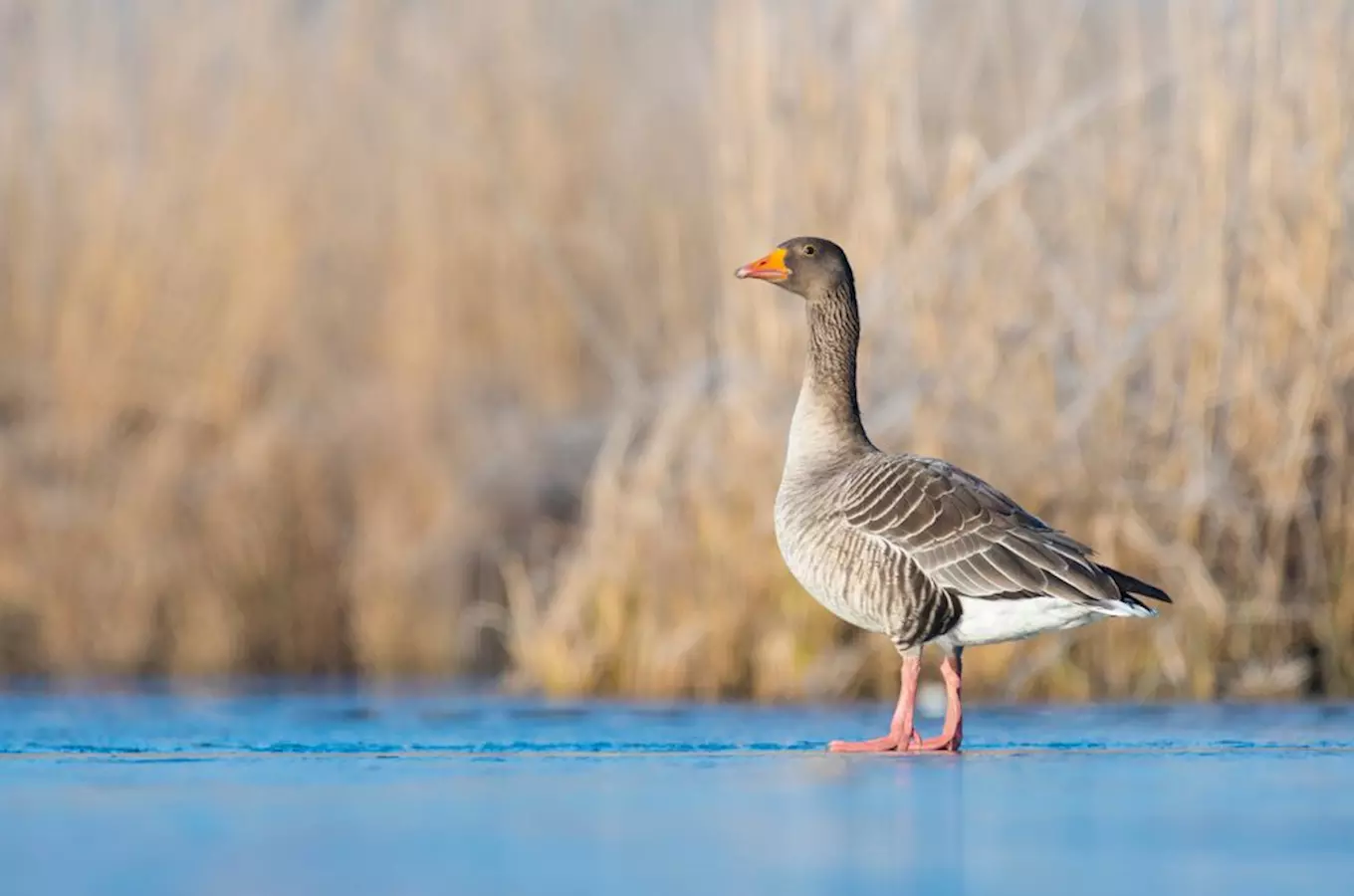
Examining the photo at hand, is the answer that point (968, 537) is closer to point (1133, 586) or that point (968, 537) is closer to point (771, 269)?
point (1133, 586)

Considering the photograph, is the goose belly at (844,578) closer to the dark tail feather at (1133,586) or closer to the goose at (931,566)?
the goose at (931,566)

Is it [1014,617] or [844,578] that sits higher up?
[844,578]

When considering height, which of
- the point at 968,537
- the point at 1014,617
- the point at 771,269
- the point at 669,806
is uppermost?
the point at 771,269

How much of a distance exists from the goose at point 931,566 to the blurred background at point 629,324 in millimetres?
2257

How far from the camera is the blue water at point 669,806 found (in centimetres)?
510

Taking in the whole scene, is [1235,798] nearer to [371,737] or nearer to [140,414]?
[371,737]

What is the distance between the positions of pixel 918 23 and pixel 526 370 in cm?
335

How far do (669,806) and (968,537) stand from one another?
99.3 inches

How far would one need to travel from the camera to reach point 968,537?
335 inches

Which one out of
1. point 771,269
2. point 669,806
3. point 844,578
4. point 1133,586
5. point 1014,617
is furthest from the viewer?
point 771,269

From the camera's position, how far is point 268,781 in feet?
23.0

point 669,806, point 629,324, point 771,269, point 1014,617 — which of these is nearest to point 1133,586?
point 1014,617

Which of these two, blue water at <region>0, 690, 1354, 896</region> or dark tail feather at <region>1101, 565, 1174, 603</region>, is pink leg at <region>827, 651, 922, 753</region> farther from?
dark tail feather at <region>1101, 565, 1174, 603</region>

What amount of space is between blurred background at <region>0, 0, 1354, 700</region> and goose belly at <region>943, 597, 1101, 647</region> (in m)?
2.27
